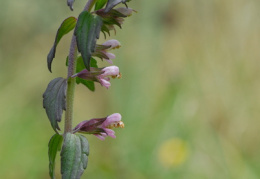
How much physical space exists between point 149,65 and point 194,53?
1.47ft

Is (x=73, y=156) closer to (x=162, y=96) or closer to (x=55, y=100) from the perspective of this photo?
(x=55, y=100)

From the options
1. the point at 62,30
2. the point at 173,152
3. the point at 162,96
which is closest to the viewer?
the point at 62,30

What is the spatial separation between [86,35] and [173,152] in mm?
2722

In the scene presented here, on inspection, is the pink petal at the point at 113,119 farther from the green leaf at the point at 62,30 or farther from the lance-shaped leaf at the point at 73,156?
the green leaf at the point at 62,30

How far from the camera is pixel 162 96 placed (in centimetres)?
468

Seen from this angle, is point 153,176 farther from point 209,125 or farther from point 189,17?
point 189,17

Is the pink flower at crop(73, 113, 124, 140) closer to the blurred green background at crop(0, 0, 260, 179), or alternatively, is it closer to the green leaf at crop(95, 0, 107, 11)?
the green leaf at crop(95, 0, 107, 11)

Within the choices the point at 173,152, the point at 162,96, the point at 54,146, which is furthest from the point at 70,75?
the point at 162,96

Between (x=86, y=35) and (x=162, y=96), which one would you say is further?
(x=162, y=96)

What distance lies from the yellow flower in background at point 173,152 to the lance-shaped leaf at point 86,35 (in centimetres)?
262

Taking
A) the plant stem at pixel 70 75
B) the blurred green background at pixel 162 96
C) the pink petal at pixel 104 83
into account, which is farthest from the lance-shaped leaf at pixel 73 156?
the blurred green background at pixel 162 96

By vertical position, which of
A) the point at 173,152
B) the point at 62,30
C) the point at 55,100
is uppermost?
the point at 62,30

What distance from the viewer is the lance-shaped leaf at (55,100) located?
50.2 inches

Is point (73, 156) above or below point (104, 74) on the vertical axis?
below
